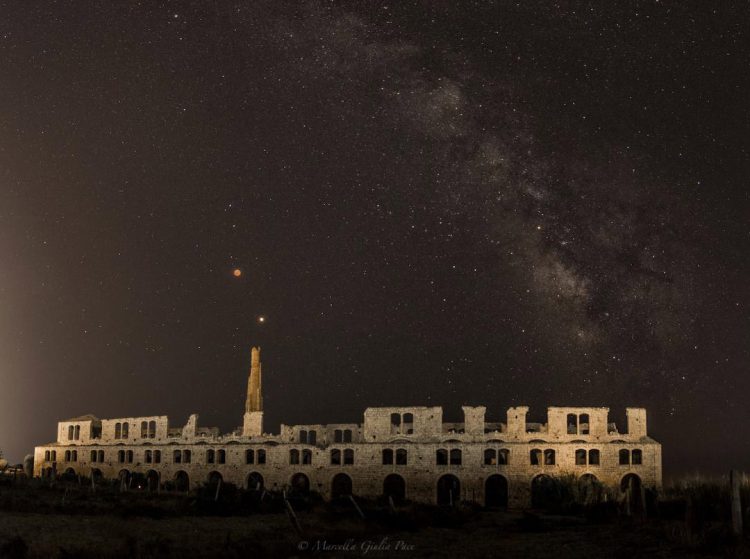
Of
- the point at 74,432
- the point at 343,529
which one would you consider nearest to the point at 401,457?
the point at 343,529

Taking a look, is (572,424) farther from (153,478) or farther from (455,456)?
(153,478)

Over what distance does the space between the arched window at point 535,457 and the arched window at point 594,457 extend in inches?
127

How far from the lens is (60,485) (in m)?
52.6

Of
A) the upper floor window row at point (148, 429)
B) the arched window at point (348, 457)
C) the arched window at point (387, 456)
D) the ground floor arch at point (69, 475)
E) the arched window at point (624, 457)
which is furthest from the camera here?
the upper floor window row at point (148, 429)

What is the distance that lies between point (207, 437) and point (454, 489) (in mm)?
19734

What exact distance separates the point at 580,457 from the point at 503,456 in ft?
16.2

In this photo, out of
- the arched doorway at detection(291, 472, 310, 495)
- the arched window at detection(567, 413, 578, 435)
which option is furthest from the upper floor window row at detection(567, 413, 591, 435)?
the arched doorway at detection(291, 472, 310, 495)

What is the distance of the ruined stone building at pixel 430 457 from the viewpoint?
5053 cm

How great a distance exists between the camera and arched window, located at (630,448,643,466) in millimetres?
50250

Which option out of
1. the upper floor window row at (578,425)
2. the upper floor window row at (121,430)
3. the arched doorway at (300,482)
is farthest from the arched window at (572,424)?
the upper floor window row at (121,430)

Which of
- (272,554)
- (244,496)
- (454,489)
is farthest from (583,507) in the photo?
(272,554)

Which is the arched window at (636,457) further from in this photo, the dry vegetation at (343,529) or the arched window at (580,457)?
the dry vegetation at (343,529)

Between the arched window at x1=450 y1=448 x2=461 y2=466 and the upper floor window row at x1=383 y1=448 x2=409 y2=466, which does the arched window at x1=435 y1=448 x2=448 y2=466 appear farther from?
the upper floor window row at x1=383 y1=448 x2=409 y2=466

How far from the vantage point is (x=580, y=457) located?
51.5 metres
